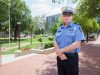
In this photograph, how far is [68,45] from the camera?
4742mm

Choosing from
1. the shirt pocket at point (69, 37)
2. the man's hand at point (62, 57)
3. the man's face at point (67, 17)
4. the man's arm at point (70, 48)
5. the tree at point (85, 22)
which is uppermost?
the tree at point (85, 22)

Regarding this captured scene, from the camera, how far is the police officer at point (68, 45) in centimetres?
470

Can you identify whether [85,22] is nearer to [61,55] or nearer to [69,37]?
[69,37]

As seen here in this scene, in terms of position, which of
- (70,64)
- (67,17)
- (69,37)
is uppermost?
(67,17)

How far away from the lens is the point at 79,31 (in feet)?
15.8

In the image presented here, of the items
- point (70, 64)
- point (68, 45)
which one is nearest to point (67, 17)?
point (68, 45)

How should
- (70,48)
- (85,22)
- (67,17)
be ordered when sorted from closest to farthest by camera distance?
(70,48) < (67,17) < (85,22)

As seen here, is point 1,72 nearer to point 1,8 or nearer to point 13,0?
point 1,8

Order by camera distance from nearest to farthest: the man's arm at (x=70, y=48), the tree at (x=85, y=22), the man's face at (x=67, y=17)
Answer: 1. the man's arm at (x=70, y=48)
2. the man's face at (x=67, y=17)
3. the tree at (x=85, y=22)

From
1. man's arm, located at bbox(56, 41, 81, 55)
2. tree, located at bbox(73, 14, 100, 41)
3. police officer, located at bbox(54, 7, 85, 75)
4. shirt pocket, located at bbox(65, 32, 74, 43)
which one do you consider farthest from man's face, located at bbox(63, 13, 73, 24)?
tree, located at bbox(73, 14, 100, 41)

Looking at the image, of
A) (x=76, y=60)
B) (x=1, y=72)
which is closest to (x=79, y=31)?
(x=76, y=60)

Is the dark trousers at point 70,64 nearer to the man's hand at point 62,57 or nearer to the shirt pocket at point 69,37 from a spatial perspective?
the man's hand at point 62,57

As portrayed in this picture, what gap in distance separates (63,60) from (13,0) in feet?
192

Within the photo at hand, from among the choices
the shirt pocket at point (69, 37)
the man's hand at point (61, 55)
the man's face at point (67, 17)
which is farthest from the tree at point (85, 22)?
the man's hand at point (61, 55)
